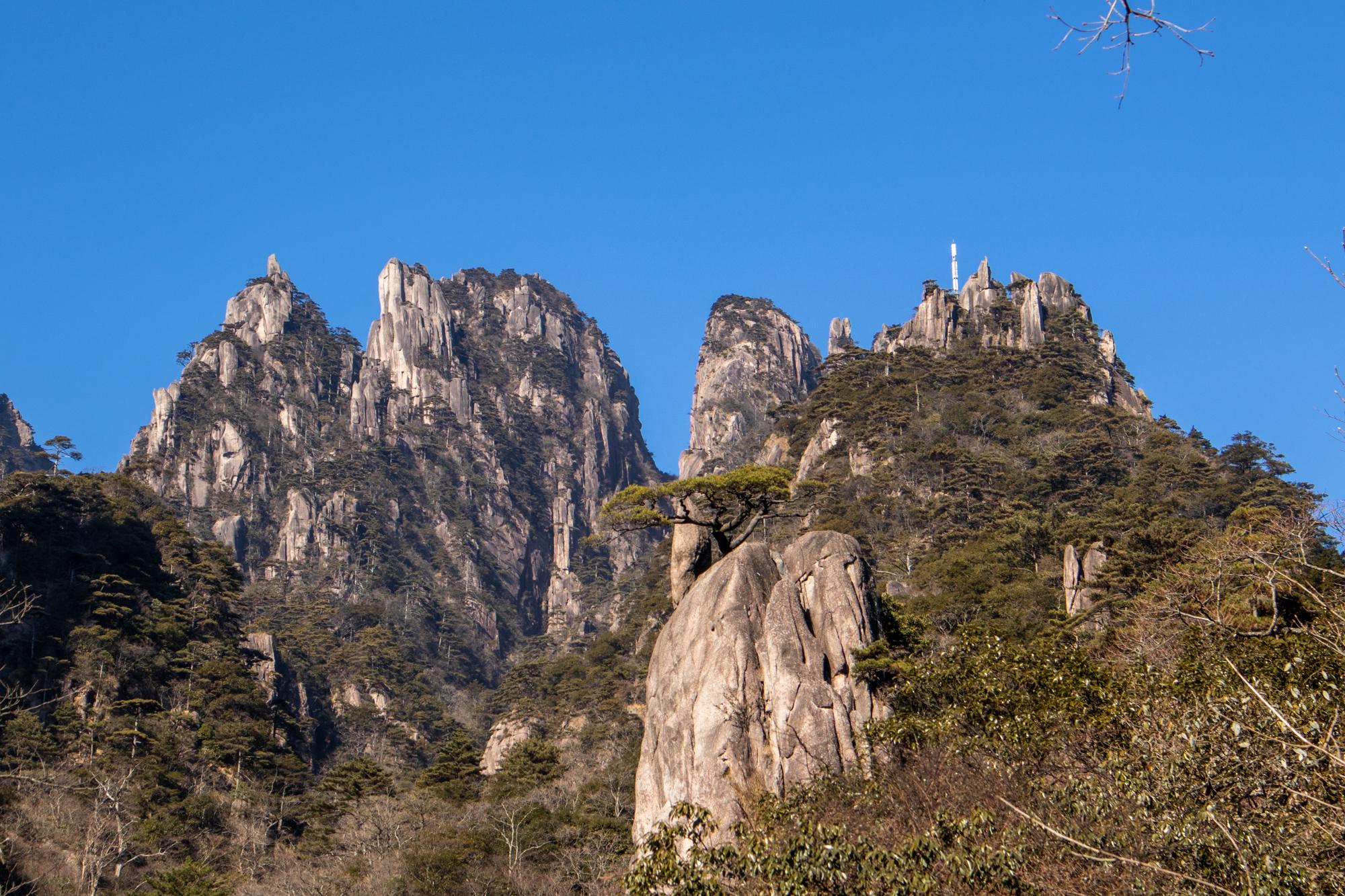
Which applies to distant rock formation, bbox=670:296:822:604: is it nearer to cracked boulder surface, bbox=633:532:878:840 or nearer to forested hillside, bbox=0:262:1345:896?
forested hillside, bbox=0:262:1345:896

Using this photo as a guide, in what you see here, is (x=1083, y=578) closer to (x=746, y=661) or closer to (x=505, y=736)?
(x=746, y=661)

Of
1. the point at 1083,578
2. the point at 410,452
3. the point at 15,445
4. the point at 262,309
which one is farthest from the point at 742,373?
the point at 1083,578

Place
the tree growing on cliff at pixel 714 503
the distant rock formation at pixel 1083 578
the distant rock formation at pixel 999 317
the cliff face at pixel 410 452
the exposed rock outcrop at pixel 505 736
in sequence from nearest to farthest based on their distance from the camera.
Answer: the tree growing on cliff at pixel 714 503 → the distant rock formation at pixel 1083 578 → the exposed rock outcrop at pixel 505 736 → the distant rock formation at pixel 999 317 → the cliff face at pixel 410 452

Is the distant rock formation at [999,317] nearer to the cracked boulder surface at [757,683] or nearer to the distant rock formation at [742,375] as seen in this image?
the distant rock formation at [742,375]

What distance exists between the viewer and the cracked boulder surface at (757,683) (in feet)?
78.3

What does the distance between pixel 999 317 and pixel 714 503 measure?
63164mm

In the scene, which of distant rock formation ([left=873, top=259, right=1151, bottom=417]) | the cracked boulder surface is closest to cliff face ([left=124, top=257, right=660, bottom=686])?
distant rock formation ([left=873, top=259, right=1151, bottom=417])

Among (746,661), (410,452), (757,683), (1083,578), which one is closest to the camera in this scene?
(757,683)

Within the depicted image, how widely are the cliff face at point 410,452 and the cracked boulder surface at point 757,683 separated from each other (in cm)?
9509

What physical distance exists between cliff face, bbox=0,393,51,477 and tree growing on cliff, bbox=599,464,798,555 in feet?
362

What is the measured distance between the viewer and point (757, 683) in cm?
2500

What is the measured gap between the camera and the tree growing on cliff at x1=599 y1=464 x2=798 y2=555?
30.6 m

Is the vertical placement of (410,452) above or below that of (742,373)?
below

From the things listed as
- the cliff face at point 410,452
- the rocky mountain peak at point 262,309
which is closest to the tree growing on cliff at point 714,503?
the cliff face at point 410,452
